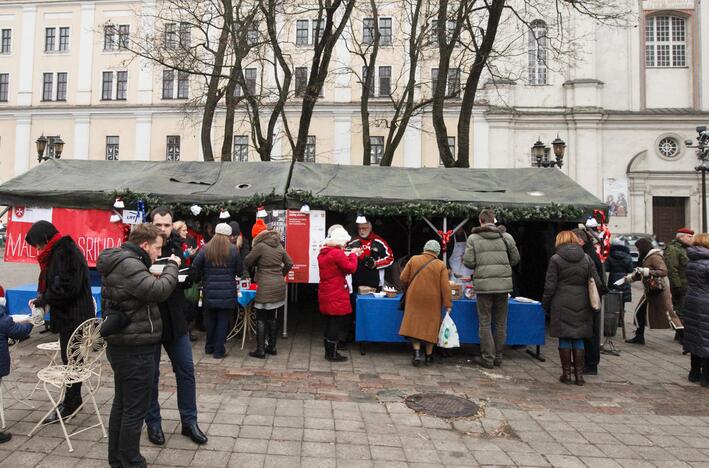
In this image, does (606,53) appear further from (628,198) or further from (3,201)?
(3,201)

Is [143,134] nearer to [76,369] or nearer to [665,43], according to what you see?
[76,369]

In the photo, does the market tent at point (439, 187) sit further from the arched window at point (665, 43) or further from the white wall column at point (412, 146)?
the arched window at point (665, 43)

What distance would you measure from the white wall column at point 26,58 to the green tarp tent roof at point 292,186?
111 feet

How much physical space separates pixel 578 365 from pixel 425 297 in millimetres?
2025

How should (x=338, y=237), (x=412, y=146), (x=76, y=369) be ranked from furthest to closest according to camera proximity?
1. (x=412, y=146)
2. (x=338, y=237)
3. (x=76, y=369)

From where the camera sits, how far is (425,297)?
242 inches

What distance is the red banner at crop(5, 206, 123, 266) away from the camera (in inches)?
303

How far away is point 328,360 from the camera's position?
646cm

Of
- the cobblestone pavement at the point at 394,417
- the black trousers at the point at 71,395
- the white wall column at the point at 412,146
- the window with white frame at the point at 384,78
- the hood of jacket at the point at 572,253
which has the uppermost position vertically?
the window with white frame at the point at 384,78

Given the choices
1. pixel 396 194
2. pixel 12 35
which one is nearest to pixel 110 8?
pixel 12 35

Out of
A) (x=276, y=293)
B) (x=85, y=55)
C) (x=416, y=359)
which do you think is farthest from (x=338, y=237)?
(x=85, y=55)

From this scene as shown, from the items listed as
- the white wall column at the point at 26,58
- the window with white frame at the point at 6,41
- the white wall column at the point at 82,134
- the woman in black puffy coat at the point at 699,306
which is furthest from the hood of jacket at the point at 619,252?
the window with white frame at the point at 6,41

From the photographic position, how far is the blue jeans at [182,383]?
375cm

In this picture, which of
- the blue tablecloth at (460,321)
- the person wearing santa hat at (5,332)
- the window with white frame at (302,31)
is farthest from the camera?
the window with white frame at (302,31)
